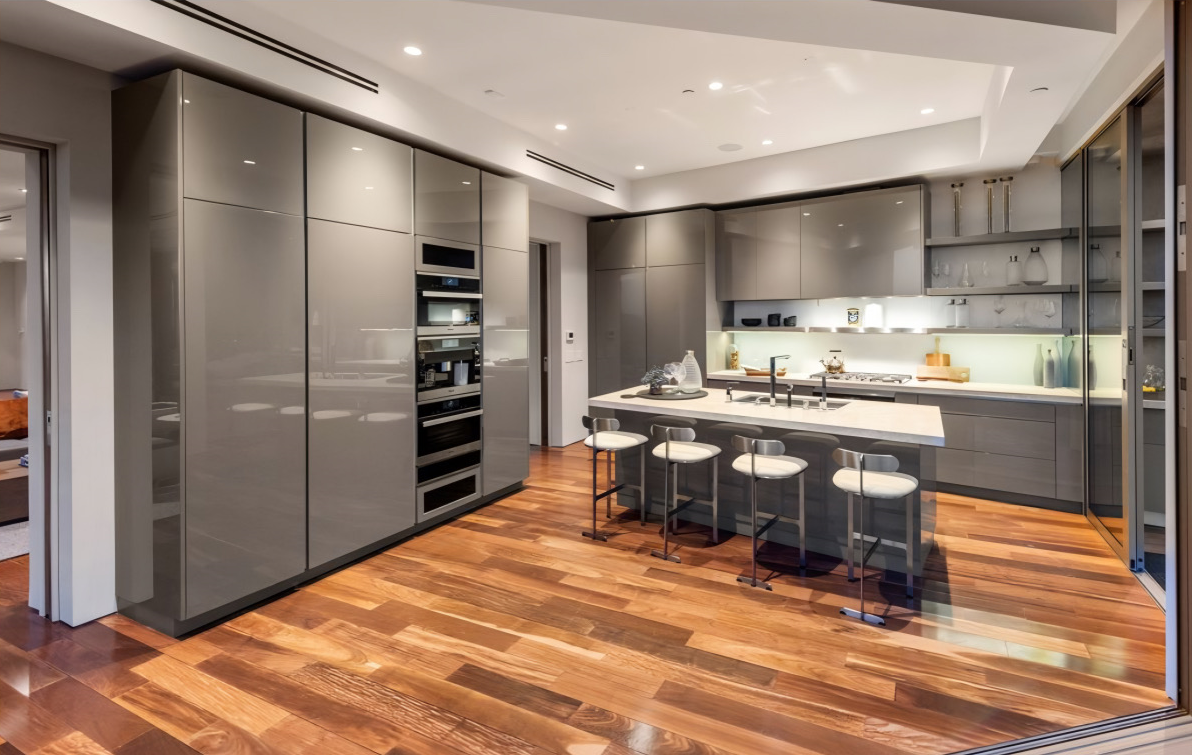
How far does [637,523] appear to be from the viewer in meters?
4.37

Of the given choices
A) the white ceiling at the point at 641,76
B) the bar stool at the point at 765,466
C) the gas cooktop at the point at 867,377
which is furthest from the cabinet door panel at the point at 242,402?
the gas cooktop at the point at 867,377

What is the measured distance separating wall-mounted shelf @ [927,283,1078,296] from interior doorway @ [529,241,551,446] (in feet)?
12.5

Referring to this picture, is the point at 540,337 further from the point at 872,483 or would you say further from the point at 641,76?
the point at 872,483

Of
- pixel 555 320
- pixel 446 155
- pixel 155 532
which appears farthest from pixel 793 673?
pixel 555 320

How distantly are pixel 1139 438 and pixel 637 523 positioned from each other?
298 centimetres

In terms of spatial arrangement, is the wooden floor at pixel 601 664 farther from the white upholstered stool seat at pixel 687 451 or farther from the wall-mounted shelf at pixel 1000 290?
the wall-mounted shelf at pixel 1000 290

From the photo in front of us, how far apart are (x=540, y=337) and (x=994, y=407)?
4.39 m

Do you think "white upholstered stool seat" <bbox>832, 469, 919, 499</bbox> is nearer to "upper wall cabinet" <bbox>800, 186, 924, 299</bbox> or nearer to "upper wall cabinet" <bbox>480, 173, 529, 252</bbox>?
"upper wall cabinet" <bbox>800, 186, 924, 299</bbox>

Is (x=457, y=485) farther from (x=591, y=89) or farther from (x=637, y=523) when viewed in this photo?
(x=591, y=89)

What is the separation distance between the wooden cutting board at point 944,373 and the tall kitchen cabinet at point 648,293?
2.03m

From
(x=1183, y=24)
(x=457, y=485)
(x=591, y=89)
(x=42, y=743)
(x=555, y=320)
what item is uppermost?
(x=591, y=89)

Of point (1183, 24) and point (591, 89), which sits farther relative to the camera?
point (591, 89)

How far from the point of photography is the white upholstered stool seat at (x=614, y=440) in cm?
404

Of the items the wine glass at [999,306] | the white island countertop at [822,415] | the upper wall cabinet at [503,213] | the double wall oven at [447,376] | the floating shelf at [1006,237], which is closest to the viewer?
the white island countertop at [822,415]
